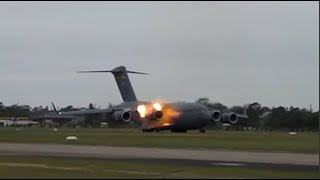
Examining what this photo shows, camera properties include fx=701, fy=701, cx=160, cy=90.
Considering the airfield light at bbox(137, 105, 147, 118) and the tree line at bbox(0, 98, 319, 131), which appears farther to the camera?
the airfield light at bbox(137, 105, 147, 118)

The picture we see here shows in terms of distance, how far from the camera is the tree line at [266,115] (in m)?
51.7

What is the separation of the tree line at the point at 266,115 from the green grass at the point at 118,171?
1550 centimetres

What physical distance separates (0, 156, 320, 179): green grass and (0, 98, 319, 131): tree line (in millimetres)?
15503

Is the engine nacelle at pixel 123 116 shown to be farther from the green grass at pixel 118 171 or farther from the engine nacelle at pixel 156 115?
the green grass at pixel 118 171

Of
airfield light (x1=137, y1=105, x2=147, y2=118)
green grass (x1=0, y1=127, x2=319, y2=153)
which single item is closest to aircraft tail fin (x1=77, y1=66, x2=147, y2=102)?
airfield light (x1=137, y1=105, x2=147, y2=118)

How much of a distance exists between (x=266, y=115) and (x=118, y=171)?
59328 millimetres

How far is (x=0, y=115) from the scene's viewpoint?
1871 inches

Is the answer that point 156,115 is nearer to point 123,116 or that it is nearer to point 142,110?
point 142,110

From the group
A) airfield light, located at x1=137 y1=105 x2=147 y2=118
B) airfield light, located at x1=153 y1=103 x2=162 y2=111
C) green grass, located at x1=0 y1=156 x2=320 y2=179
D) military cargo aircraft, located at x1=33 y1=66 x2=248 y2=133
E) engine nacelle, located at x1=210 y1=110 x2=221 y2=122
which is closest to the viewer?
green grass, located at x1=0 y1=156 x2=320 y2=179

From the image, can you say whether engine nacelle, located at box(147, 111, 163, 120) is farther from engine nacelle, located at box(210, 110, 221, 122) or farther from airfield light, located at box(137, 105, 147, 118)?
engine nacelle, located at box(210, 110, 221, 122)

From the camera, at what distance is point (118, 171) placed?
23.1 metres

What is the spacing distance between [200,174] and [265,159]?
29.4 ft

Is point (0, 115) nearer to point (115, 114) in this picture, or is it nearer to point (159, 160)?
point (159, 160)

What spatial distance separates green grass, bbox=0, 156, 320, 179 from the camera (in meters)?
21.7
